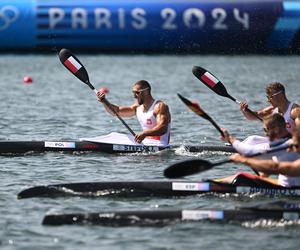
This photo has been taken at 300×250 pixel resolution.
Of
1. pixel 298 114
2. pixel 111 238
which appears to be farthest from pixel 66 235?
pixel 298 114

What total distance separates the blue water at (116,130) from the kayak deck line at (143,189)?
0.41 feet

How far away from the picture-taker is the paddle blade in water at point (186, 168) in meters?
14.0

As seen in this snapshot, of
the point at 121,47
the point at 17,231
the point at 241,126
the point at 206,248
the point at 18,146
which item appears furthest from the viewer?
the point at 121,47

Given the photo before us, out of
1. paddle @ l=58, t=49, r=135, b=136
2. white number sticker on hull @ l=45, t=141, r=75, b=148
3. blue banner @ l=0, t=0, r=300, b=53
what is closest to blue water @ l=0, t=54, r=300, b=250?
white number sticker on hull @ l=45, t=141, r=75, b=148

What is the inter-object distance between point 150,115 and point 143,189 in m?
4.40

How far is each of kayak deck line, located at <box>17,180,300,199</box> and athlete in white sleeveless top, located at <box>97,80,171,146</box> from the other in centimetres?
400

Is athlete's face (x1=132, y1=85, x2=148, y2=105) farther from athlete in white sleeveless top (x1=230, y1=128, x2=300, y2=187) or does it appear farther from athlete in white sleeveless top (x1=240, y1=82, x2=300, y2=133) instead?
athlete in white sleeveless top (x1=230, y1=128, x2=300, y2=187)

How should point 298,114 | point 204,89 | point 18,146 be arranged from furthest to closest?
1. point 204,89
2. point 18,146
3. point 298,114

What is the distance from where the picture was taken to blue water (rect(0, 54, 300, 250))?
41.4 ft

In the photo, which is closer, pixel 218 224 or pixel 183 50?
pixel 218 224

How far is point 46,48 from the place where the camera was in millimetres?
46625

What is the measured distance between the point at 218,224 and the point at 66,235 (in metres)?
2.00

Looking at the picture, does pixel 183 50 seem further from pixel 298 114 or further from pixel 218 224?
pixel 218 224

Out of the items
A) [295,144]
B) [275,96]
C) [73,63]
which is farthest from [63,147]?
[295,144]
